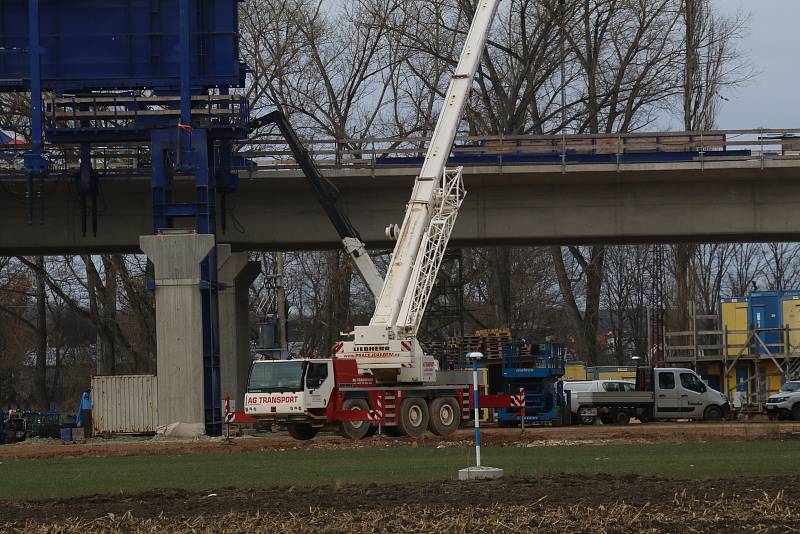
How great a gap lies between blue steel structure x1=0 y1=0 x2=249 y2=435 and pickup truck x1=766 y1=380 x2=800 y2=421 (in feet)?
60.4

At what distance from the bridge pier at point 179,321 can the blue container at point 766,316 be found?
23.1 metres

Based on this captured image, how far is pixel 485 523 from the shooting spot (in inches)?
570

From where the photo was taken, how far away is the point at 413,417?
35375 mm

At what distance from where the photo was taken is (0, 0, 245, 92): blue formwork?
43.5 m

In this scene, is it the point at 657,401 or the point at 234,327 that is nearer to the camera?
the point at 234,327

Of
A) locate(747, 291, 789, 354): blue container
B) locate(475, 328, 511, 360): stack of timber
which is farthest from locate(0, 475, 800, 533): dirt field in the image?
locate(747, 291, 789, 354): blue container

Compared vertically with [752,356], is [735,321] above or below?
above

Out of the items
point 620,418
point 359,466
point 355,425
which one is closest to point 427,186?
point 355,425

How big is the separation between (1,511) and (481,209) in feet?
101

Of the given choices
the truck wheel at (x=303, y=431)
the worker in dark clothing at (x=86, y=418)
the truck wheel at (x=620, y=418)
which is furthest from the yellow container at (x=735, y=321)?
the worker in dark clothing at (x=86, y=418)

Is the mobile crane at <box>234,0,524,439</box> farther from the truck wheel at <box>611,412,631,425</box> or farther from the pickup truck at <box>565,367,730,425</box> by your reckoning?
the truck wheel at <box>611,412,631,425</box>

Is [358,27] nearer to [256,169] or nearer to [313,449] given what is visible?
[256,169]

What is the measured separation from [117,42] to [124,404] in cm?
1153

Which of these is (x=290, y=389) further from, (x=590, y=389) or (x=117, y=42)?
(x=590, y=389)
